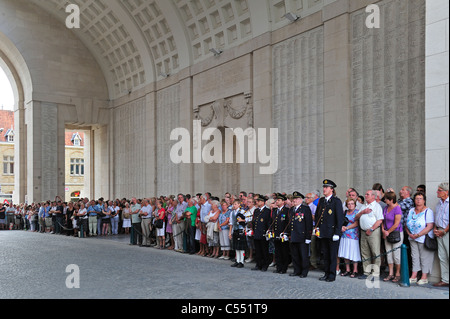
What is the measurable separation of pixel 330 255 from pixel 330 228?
586 mm

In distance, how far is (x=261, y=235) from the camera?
1163 centimetres

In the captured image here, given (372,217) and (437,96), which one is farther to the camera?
(372,217)

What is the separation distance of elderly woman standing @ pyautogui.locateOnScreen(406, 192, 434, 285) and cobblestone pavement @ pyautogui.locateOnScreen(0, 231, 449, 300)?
51 cm

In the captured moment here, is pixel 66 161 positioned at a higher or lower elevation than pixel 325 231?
higher

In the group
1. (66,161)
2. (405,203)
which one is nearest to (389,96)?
(405,203)

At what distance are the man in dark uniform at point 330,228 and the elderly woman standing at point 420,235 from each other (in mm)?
1446

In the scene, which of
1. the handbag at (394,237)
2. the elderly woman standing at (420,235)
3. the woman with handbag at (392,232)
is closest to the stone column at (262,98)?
the woman with handbag at (392,232)

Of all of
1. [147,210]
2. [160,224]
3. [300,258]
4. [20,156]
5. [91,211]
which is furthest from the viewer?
[20,156]

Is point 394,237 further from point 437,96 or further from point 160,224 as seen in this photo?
point 160,224

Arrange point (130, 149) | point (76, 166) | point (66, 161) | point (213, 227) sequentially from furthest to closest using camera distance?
point (76, 166)
point (66, 161)
point (130, 149)
point (213, 227)

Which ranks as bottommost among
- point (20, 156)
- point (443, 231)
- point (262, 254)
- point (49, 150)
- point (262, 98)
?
point (262, 254)

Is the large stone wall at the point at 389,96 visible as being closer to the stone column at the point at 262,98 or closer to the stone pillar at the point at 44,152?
the stone column at the point at 262,98

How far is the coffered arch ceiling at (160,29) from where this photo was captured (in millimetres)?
19406
